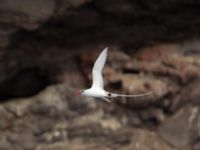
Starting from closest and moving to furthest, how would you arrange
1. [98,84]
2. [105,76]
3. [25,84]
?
1. [98,84]
2. [105,76]
3. [25,84]

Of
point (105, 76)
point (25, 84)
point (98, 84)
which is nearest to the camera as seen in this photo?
point (98, 84)

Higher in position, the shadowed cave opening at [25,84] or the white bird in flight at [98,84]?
the shadowed cave opening at [25,84]

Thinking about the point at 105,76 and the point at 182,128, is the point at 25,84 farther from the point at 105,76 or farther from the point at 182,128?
the point at 182,128

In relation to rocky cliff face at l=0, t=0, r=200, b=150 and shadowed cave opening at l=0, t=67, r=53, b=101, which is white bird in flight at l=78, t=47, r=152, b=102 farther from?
shadowed cave opening at l=0, t=67, r=53, b=101

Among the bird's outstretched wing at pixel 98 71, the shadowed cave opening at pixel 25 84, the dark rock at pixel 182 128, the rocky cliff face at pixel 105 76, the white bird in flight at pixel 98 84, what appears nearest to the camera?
the white bird in flight at pixel 98 84

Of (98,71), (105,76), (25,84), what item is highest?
(25,84)

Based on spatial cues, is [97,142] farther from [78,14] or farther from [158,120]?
[78,14]

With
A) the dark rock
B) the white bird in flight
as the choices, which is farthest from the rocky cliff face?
the white bird in flight

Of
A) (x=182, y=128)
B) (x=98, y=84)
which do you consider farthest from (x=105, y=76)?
(x=98, y=84)

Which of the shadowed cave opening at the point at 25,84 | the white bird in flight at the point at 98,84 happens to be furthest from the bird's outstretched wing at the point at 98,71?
the shadowed cave opening at the point at 25,84

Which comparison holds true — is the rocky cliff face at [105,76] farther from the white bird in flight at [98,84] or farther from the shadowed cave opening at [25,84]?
the white bird in flight at [98,84]
